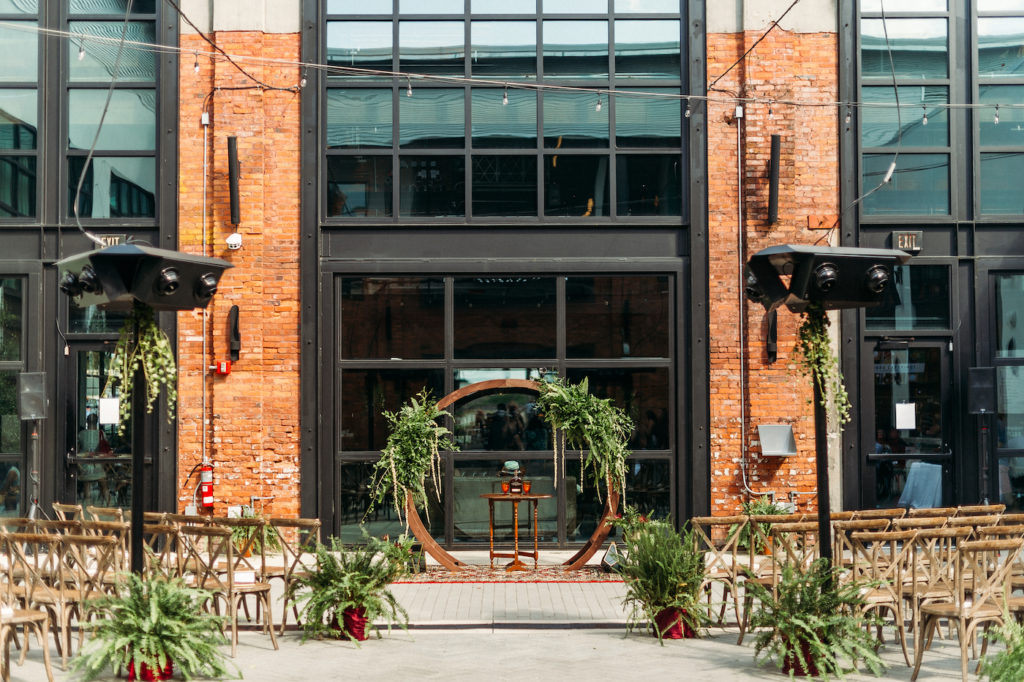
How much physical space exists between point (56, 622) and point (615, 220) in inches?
293

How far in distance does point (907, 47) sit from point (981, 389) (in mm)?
3941

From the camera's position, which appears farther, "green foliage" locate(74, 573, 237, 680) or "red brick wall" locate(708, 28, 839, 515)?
"red brick wall" locate(708, 28, 839, 515)

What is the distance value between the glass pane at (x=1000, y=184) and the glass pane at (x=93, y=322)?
9.79 meters

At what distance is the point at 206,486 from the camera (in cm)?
1255

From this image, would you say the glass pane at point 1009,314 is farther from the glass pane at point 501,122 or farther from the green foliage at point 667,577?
the green foliage at point 667,577

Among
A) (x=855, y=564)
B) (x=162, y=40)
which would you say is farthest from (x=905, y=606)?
(x=162, y=40)

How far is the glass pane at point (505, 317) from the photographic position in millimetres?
12969

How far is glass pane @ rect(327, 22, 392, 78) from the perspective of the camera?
1310cm

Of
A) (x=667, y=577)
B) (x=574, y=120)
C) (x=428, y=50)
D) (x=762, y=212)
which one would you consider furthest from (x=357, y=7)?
(x=667, y=577)

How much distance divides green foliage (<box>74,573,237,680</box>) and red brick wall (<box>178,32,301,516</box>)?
18.3ft

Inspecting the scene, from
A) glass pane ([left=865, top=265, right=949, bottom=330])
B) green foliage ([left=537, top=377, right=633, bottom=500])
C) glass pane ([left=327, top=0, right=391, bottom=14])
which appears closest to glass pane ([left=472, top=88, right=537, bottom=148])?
glass pane ([left=327, top=0, right=391, bottom=14])

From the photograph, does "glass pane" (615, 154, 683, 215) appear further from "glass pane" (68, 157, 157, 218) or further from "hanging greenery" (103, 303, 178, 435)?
"hanging greenery" (103, 303, 178, 435)

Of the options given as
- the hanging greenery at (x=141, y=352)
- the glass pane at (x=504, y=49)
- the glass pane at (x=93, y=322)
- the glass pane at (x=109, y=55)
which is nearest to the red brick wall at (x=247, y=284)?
the glass pane at (x=109, y=55)

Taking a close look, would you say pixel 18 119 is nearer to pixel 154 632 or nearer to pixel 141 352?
pixel 141 352
